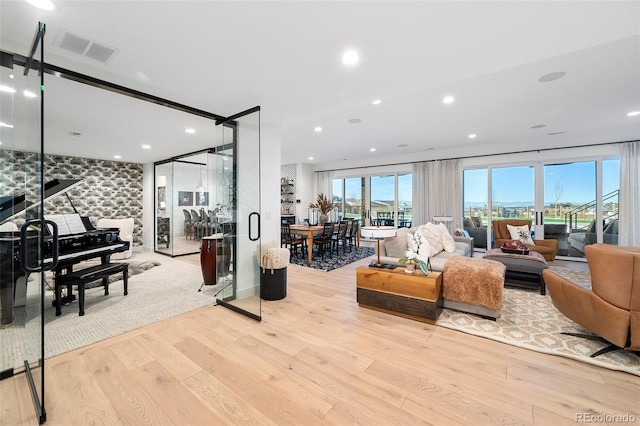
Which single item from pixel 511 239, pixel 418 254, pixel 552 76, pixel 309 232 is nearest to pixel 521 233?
pixel 511 239

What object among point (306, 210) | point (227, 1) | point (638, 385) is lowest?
point (638, 385)

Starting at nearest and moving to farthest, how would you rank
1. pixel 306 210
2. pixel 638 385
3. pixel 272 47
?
pixel 638 385 → pixel 272 47 → pixel 306 210

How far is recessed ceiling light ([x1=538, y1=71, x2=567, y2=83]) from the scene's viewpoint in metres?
3.06

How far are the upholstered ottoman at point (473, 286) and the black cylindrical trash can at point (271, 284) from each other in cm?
213

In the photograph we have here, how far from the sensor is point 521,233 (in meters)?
5.77

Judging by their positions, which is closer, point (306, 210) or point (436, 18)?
point (436, 18)

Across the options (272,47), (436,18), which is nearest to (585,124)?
(436,18)

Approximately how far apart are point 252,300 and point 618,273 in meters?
3.57

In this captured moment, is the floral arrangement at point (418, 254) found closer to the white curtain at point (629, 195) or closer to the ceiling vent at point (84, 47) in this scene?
the ceiling vent at point (84, 47)

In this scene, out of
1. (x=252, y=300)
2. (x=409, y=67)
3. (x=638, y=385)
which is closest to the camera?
(x=638, y=385)

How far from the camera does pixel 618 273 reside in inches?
81.3

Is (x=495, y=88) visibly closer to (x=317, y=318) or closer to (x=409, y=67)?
(x=409, y=67)

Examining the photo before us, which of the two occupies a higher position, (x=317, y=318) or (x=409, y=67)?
(x=409, y=67)

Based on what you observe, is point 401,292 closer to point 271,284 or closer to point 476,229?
point 271,284
